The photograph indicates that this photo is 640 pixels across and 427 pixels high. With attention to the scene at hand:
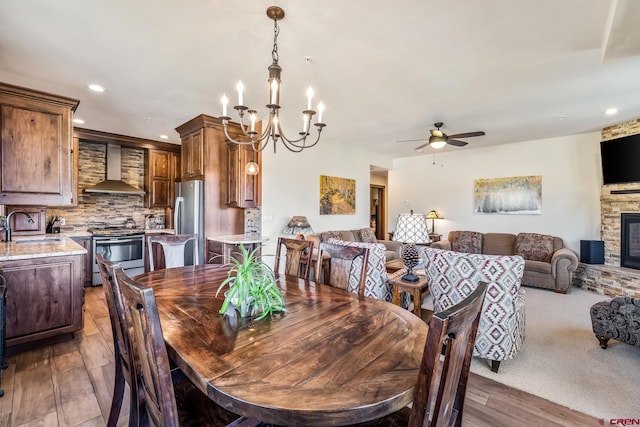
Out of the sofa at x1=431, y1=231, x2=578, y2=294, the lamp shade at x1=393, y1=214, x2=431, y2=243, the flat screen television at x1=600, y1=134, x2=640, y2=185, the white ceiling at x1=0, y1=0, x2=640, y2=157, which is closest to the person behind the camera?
the white ceiling at x1=0, y1=0, x2=640, y2=157

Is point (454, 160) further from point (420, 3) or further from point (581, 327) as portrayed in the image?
point (420, 3)

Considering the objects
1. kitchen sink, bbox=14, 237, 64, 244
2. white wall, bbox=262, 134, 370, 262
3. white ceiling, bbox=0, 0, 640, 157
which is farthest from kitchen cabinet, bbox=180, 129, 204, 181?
kitchen sink, bbox=14, 237, 64, 244

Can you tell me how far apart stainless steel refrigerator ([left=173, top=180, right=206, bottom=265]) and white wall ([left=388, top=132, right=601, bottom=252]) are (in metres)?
5.19

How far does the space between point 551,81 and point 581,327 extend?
274 cm

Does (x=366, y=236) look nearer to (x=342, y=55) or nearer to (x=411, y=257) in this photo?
(x=411, y=257)

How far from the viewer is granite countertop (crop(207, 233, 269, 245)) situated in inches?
160

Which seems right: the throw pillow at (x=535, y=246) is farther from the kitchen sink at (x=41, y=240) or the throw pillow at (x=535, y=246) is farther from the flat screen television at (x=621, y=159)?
the kitchen sink at (x=41, y=240)

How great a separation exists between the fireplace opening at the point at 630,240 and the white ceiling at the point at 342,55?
1.73 metres

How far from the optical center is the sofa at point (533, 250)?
184 inches

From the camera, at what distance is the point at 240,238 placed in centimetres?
436

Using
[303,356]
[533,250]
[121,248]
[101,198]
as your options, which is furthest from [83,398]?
[533,250]

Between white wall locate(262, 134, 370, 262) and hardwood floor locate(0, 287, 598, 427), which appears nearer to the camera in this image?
hardwood floor locate(0, 287, 598, 427)

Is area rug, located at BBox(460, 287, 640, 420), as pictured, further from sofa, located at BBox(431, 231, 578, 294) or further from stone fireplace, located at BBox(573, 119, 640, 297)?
stone fireplace, located at BBox(573, 119, 640, 297)

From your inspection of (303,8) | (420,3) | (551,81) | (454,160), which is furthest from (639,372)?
(454,160)
